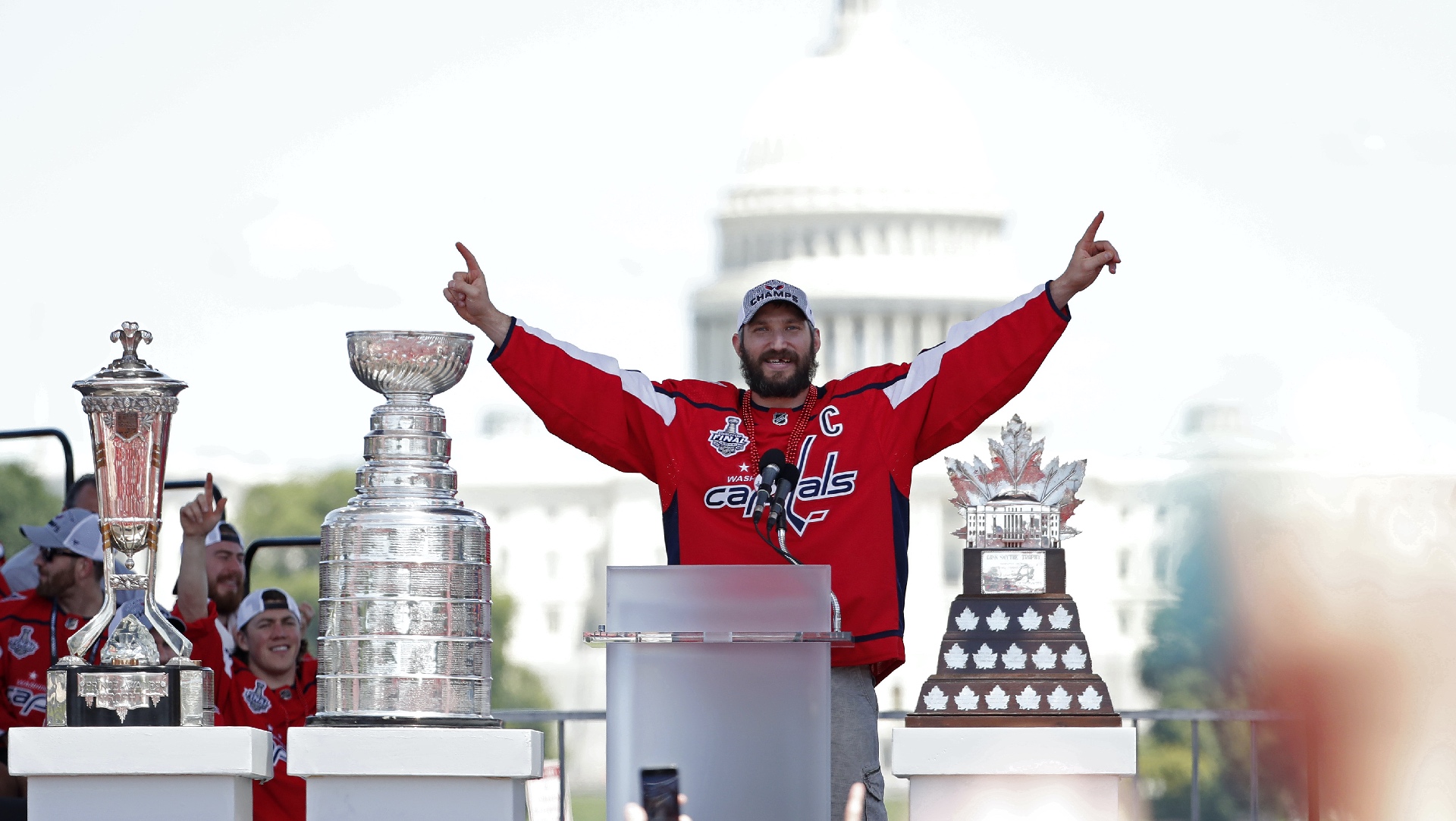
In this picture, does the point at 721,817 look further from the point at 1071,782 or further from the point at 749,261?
the point at 749,261

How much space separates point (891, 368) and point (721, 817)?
222cm

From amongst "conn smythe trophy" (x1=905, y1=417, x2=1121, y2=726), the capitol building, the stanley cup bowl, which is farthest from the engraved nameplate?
the capitol building

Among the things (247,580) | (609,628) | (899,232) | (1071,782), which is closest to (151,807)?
(609,628)

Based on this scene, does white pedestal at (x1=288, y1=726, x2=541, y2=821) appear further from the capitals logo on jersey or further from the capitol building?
the capitol building

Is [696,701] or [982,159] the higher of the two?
[982,159]

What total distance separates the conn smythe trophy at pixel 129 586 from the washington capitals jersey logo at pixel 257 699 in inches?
52.9

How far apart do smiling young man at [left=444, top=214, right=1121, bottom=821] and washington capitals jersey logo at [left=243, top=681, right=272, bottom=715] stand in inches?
53.7

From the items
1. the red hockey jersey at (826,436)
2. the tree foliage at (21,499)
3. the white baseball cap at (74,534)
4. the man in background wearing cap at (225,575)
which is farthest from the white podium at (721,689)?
the tree foliage at (21,499)

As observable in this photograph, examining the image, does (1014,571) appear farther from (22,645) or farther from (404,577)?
(22,645)

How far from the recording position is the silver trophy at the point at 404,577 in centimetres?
578

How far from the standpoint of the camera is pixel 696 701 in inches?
204

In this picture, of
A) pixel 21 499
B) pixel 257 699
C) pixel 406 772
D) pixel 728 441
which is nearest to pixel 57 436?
pixel 257 699

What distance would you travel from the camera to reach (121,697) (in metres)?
5.81

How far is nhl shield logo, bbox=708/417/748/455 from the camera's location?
6777mm
